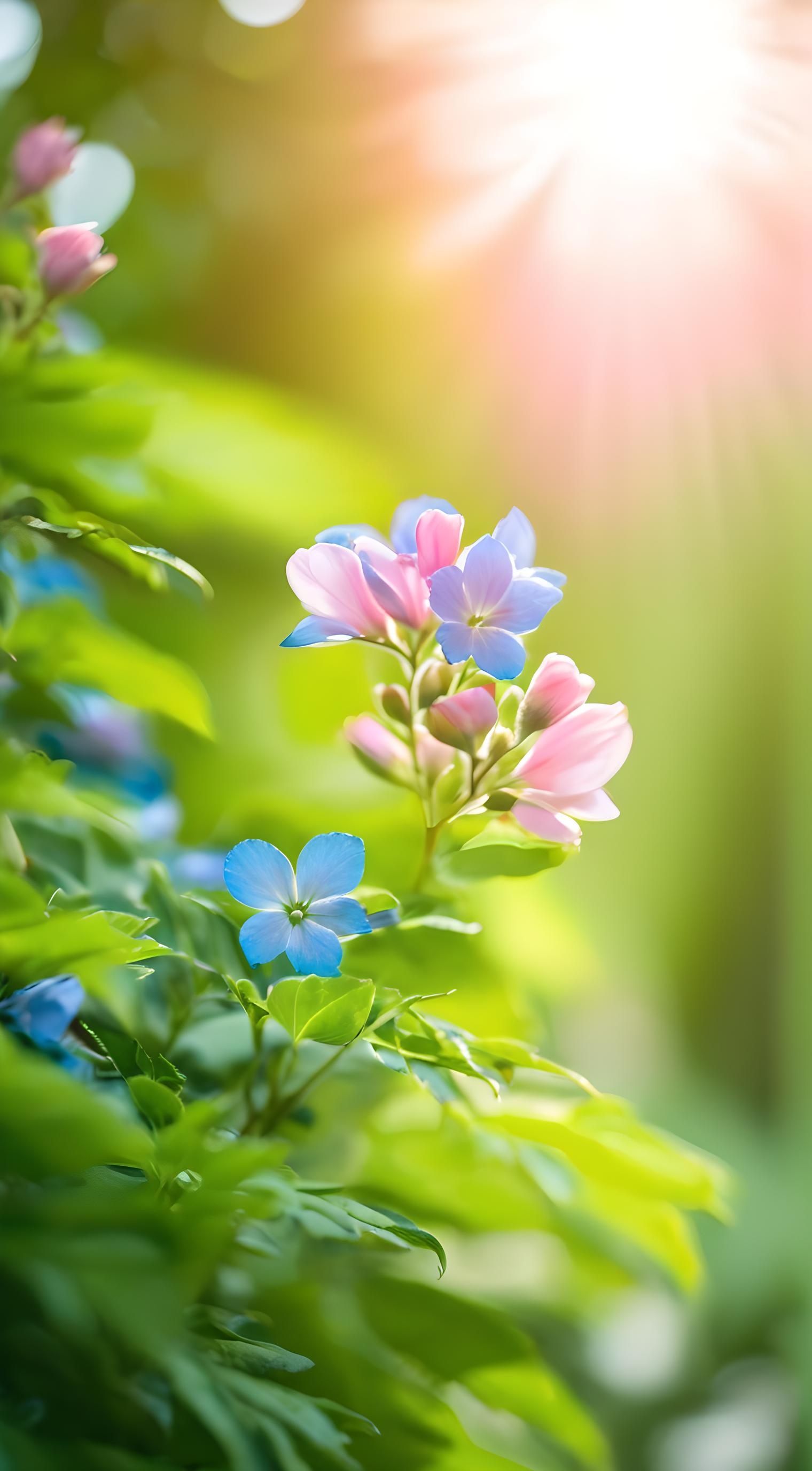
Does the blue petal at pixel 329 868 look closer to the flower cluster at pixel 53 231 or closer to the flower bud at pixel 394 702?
the flower bud at pixel 394 702

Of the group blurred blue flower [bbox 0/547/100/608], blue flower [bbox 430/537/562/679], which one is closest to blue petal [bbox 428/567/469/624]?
blue flower [bbox 430/537/562/679]

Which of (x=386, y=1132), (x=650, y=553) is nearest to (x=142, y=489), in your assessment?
(x=386, y=1132)

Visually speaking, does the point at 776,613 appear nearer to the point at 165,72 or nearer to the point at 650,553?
the point at 650,553

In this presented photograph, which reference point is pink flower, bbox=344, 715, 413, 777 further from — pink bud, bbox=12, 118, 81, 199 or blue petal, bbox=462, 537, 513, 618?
pink bud, bbox=12, 118, 81, 199

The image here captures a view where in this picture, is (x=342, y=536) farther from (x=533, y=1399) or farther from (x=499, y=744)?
(x=533, y=1399)

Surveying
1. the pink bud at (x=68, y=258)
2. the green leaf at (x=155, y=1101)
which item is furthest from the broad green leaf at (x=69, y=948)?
the pink bud at (x=68, y=258)

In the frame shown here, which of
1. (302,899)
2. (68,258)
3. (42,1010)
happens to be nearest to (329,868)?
(302,899)

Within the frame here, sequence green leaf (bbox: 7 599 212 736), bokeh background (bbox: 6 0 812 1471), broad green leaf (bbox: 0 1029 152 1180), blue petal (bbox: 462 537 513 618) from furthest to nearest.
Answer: bokeh background (bbox: 6 0 812 1471) < green leaf (bbox: 7 599 212 736) < blue petal (bbox: 462 537 513 618) < broad green leaf (bbox: 0 1029 152 1180)
